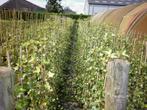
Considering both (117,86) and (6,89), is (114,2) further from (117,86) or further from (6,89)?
(6,89)

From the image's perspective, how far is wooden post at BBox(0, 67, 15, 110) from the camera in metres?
2.09

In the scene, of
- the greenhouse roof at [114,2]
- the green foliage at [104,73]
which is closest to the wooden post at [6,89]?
the green foliage at [104,73]

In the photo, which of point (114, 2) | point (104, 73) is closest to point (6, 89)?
point (104, 73)

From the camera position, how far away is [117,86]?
115 inches

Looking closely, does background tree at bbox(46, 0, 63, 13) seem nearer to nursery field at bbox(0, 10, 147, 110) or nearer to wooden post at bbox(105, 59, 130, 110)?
nursery field at bbox(0, 10, 147, 110)

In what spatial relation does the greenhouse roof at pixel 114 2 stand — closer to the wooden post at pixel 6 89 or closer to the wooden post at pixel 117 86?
the wooden post at pixel 117 86

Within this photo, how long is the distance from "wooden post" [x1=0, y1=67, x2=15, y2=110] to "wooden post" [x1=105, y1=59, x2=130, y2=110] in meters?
0.99

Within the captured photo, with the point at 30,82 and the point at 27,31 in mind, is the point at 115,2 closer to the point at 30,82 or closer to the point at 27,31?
the point at 27,31

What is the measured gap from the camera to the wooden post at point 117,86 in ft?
9.47

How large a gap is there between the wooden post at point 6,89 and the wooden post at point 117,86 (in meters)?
0.99

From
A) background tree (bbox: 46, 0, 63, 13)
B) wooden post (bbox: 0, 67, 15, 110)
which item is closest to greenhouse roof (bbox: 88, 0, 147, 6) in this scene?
background tree (bbox: 46, 0, 63, 13)

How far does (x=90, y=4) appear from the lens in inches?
1890

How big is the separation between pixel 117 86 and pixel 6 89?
43.5 inches

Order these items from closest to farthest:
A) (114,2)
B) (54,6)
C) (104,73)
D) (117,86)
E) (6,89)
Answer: (6,89) → (117,86) → (104,73) → (114,2) → (54,6)
